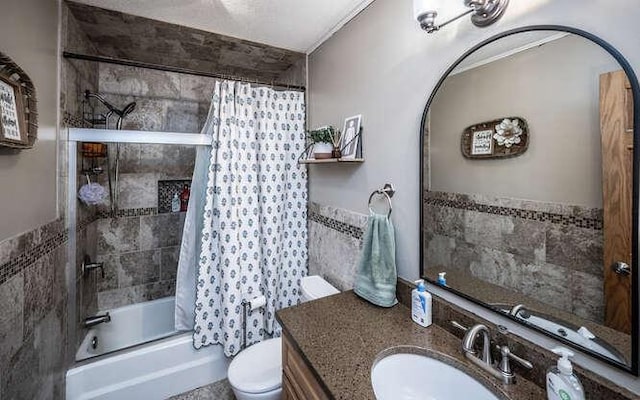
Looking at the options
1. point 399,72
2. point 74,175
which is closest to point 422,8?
point 399,72

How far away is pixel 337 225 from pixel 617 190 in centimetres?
132

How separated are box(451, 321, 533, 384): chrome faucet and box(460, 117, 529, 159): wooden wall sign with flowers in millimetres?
602

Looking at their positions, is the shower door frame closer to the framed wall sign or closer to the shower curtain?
the shower curtain

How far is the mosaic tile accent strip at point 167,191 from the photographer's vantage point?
251cm

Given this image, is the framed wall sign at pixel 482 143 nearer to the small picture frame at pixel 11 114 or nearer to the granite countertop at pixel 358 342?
the granite countertop at pixel 358 342

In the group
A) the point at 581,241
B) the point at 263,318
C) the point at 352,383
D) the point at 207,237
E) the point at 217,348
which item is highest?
the point at 581,241

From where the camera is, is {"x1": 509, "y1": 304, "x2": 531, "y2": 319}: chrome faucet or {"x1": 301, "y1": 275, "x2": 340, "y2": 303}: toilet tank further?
{"x1": 301, "y1": 275, "x2": 340, "y2": 303}: toilet tank

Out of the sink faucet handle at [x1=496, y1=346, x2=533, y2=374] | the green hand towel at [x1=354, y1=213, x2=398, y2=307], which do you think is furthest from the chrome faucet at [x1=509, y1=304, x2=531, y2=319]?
the green hand towel at [x1=354, y1=213, x2=398, y2=307]

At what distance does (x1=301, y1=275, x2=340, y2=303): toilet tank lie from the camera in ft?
5.69

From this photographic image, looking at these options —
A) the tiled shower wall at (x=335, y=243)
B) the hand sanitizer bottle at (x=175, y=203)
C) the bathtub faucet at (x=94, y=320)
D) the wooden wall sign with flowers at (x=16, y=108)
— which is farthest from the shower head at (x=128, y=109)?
the tiled shower wall at (x=335, y=243)

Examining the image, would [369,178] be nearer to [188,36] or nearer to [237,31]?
[237,31]

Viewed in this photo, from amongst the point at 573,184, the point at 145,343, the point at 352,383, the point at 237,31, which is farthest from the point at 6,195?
the point at 573,184

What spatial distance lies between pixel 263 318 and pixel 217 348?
1.22 feet

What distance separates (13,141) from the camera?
981 millimetres
